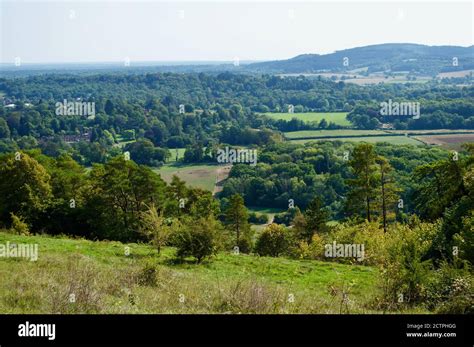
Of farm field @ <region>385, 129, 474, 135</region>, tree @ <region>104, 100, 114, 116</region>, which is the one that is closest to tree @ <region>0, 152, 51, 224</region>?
farm field @ <region>385, 129, 474, 135</region>

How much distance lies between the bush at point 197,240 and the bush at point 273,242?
1402 centimetres

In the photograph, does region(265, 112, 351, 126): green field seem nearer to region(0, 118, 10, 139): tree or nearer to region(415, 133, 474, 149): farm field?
region(415, 133, 474, 149): farm field

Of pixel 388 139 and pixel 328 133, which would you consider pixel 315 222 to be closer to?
pixel 388 139

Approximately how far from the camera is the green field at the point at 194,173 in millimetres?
88938

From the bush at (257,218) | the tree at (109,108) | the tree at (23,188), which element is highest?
the tree at (109,108)

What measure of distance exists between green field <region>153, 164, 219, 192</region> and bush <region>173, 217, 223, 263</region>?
207ft

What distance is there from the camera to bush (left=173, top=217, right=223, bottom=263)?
20391 millimetres

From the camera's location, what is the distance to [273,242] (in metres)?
34.9

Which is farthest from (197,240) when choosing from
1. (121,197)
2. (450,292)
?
(121,197)

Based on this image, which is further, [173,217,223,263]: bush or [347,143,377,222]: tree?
[347,143,377,222]: tree

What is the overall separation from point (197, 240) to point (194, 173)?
7895cm

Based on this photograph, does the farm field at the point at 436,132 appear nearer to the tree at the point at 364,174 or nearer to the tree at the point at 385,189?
the tree at the point at 385,189

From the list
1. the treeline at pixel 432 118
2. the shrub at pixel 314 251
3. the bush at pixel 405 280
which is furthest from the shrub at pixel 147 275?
the treeline at pixel 432 118
